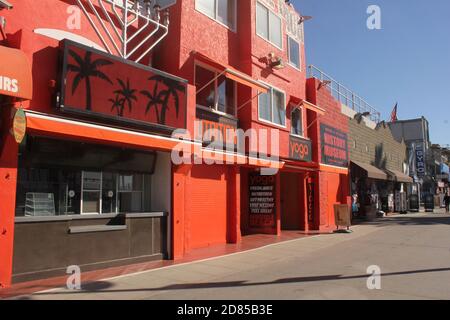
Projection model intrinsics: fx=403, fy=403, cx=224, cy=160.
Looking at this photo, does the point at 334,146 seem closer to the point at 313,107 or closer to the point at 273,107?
the point at 313,107

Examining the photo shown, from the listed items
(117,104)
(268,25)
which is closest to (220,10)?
(268,25)

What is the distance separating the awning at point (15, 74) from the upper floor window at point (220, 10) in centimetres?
735

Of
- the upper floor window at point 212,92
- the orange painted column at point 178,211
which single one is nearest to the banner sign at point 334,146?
the upper floor window at point 212,92

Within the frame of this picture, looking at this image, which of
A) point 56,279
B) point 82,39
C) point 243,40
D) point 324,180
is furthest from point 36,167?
point 324,180

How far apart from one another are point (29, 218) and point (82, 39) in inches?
192

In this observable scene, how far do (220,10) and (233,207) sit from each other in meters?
7.35

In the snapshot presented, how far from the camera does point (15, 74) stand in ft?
24.5

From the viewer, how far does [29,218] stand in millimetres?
8258

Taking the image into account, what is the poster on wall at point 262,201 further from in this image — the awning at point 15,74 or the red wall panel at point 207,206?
the awning at point 15,74

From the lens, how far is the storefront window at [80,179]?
29.2ft

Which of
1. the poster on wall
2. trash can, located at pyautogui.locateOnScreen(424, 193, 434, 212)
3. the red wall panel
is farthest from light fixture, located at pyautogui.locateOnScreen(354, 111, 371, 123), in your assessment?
the red wall panel

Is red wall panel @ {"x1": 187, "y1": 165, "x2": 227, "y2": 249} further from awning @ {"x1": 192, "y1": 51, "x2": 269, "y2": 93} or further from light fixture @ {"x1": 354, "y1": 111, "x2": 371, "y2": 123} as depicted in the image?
light fixture @ {"x1": 354, "y1": 111, "x2": 371, "y2": 123}
